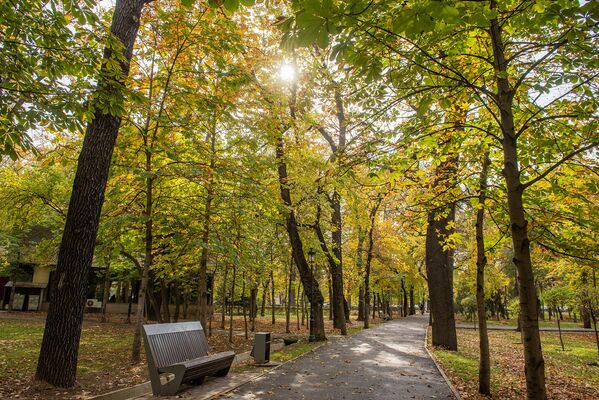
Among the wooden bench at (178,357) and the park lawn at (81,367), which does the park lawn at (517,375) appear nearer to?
the wooden bench at (178,357)

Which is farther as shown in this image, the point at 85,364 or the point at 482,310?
the point at 85,364

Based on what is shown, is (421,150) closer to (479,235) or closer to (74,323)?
(479,235)

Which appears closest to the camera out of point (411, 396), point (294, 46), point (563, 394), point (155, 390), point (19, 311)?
point (294, 46)

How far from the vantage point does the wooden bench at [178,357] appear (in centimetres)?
683

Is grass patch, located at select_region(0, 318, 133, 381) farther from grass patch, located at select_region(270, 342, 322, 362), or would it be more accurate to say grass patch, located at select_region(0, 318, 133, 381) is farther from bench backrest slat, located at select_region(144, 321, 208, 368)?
grass patch, located at select_region(270, 342, 322, 362)

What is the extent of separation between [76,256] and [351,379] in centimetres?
631

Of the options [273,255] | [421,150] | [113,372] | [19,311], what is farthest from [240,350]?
[19,311]

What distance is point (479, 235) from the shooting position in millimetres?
7980

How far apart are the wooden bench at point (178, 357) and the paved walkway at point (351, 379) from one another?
761 mm

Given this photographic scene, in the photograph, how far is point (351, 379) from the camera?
8.79m

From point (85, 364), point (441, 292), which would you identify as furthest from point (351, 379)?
point (85, 364)

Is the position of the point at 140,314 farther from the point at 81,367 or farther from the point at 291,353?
the point at 291,353

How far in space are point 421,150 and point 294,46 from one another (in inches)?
169

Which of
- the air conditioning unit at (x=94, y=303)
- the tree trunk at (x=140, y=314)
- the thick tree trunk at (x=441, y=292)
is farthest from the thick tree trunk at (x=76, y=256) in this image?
the air conditioning unit at (x=94, y=303)
